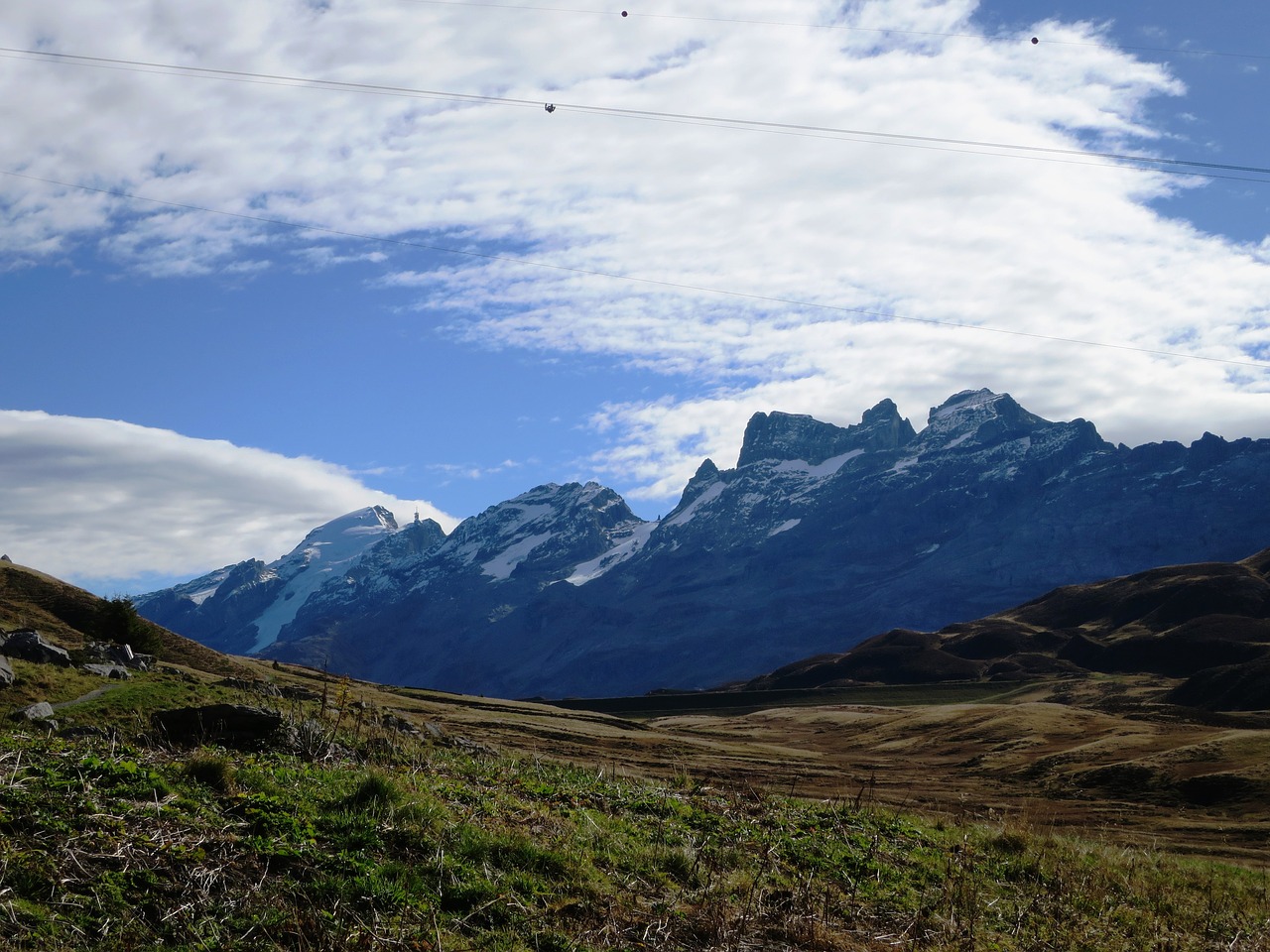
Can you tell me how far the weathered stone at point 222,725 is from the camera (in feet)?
47.5

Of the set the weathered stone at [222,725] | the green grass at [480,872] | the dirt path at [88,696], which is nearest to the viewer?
the green grass at [480,872]

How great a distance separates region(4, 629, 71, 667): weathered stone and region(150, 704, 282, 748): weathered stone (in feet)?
40.8

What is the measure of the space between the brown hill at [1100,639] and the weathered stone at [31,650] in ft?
413

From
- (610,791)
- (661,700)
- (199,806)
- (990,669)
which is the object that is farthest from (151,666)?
(990,669)

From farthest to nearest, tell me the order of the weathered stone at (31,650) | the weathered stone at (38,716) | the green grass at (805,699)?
the green grass at (805,699), the weathered stone at (31,650), the weathered stone at (38,716)

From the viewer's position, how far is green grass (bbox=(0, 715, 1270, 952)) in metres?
8.90

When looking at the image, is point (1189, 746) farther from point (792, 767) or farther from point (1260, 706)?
point (1260, 706)

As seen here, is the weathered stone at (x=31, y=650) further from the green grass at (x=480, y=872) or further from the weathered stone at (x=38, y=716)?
the green grass at (x=480, y=872)

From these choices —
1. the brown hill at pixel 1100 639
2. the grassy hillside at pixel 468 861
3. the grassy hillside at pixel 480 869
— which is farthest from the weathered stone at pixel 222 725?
the brown hill at pixel 1100 639

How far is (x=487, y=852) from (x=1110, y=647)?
522ft

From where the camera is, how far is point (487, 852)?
1102cm

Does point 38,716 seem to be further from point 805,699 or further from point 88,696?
point 805,699

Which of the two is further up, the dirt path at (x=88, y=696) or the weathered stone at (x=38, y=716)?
the weathered stone at (x=38, y=716)

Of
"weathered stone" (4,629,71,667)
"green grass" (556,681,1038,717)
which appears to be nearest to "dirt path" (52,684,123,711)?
"weathered stone" (4,629,71,667)
